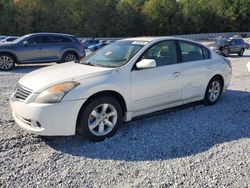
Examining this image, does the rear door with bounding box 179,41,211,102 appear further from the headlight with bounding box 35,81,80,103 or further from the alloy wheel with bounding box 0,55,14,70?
the alloy wheel with bounding box 0,55,14,70

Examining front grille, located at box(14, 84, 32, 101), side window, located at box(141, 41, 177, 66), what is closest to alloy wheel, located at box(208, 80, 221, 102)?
side window, located at box(141, 41, 177, 66)

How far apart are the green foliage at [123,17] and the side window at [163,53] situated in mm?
48613

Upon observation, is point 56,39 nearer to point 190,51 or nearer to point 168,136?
point 190,51

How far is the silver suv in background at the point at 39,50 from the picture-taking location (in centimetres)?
1255

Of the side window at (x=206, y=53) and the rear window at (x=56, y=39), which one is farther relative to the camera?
the rear window at (x=56, y=39)

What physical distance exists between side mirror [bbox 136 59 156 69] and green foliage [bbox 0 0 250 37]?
49070mm

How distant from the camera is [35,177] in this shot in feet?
11.8

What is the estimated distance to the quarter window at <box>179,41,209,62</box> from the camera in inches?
232

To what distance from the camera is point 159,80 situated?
5270 mm

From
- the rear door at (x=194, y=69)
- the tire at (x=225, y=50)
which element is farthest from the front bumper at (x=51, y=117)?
the tire at (x=225, y=50)

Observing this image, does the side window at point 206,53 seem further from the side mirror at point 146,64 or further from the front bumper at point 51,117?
the front bumper at point 51,117

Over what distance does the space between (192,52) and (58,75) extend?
286 centimetres

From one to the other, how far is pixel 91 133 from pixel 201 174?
171cm

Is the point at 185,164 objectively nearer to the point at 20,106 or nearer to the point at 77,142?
the point at 77,142
